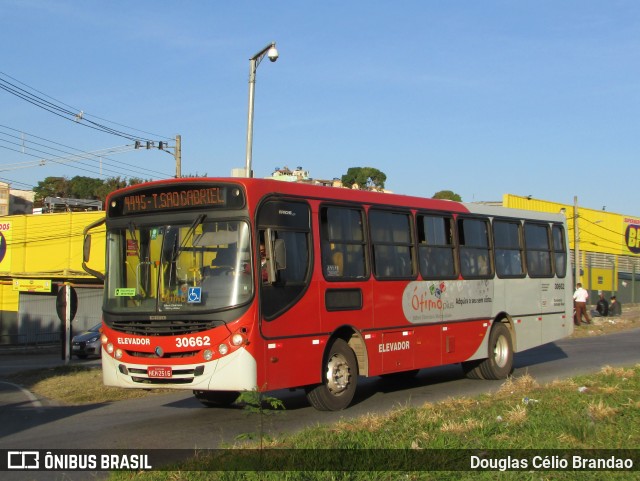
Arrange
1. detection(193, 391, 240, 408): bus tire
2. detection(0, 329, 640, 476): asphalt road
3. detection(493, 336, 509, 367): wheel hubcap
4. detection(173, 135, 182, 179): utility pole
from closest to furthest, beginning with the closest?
detection(0, 329, 640, 476): asphalt road
detection(193, 391, 240, 408): bus tire
detection(493, 336, 509, 367): wheel hubcap
detection(173, 135, 182, 179): utility pole

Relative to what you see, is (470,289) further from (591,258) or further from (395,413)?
(591,258)

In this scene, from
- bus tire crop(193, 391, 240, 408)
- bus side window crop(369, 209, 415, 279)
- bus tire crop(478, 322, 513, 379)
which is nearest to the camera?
bus tire crop(193, 391, 240, 408)

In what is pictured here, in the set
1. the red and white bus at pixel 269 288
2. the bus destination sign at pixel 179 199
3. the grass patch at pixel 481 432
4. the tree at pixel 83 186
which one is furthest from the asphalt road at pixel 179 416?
the tree at pixel 83 186

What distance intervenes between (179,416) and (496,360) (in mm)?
6888

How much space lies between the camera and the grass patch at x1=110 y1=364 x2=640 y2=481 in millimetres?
6266

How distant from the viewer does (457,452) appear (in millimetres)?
6957

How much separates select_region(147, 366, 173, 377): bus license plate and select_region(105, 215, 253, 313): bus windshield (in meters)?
0.73

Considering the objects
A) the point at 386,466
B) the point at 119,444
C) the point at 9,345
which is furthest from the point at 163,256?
the point at 9,345

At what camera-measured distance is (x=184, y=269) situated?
10164 mm

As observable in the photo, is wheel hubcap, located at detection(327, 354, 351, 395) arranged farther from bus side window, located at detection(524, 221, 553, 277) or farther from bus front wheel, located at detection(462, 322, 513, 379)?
bus side window, located at detection(524, 221, 553, 277)

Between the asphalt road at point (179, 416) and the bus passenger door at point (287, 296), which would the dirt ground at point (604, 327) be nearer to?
the asphalt road at point (179, 416)

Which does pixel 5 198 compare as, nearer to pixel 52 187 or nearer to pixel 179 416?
pixel 52 187

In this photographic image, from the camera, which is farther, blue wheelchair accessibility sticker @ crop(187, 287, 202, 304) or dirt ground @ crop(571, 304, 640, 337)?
dirt ground @ crop(571, 304, 640, 337)

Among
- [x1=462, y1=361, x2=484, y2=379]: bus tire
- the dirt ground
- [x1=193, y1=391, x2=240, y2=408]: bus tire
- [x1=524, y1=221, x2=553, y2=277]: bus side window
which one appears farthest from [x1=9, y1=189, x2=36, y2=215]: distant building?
[x1=193, y1=391, x2=240, y2=408]: bus tire
